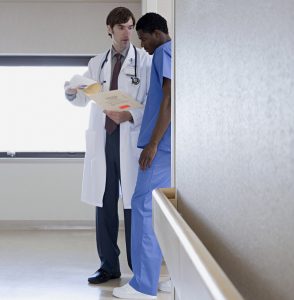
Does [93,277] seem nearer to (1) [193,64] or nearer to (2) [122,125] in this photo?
(2) [122,125]

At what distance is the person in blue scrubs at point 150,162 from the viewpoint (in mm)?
2504

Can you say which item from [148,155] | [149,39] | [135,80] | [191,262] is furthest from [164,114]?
[191,262]

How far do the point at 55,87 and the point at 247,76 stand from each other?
4.78 metres

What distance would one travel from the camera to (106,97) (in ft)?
8.30

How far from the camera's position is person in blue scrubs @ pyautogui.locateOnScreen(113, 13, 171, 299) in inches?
98.6

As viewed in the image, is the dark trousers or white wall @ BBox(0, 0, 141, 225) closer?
the dark trousers

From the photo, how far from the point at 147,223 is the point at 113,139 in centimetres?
50

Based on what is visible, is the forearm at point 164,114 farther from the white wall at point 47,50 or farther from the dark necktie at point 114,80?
the white wall at point 47,50

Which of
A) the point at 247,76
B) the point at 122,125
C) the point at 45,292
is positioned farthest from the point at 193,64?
the point at 45,292

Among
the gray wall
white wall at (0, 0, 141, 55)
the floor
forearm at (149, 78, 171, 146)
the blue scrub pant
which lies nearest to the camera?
the gray wall

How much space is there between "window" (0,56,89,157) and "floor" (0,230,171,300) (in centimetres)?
75

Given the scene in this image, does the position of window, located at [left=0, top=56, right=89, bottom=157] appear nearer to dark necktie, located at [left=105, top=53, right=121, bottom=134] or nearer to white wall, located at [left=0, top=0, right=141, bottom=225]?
white wall, located at [left=0, top=0, right=141, bottom=225]

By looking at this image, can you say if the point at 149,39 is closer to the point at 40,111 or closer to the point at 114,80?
the point at 114,80

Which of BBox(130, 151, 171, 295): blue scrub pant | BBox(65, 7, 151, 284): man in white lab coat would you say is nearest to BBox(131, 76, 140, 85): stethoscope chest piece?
BBox(65, 7, 151, 284): man in white lab coat
